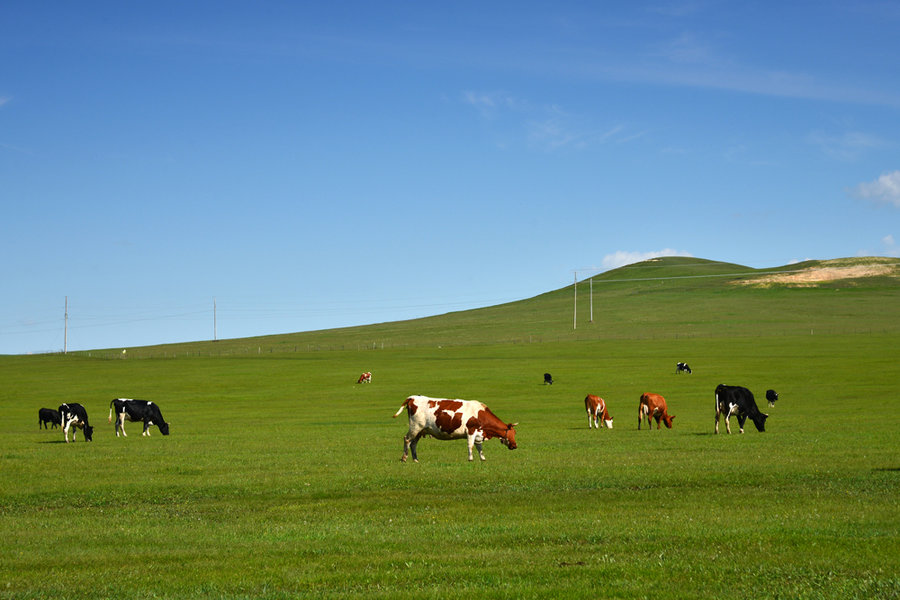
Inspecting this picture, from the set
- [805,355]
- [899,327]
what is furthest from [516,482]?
[899,327]

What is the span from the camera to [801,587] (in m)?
10.2

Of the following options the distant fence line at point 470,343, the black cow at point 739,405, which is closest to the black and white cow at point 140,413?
the black cow at point 739,405

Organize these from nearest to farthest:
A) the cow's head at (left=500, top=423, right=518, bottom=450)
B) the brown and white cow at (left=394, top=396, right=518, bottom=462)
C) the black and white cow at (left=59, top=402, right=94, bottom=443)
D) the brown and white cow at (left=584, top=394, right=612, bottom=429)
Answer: the brown and white cow at (left=394, top=396, right=518, bottom=462)
the cow's head at (left=500, top=423, right=518, bottom=450)
the black and white cow at (left=59, top=402, right=94, bottom=443)
the brown and white cow at (left=584, top=394, right=612, bottom=429)

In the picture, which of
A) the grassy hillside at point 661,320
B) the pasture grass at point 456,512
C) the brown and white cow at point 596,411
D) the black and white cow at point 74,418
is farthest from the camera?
the grassy hillside at point 661,320

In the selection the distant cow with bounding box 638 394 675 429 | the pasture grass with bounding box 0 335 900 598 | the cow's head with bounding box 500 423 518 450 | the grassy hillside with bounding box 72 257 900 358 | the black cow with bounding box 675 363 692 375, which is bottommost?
the pasture grass with bounding box 0 335 900 598

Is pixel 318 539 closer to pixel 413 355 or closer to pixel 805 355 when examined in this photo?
pixel 805 355

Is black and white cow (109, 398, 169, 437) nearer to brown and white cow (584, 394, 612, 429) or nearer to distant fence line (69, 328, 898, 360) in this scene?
brown and white cow (584, 394, 612, 429)

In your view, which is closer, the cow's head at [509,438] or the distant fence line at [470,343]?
the cow's head at [509,438]

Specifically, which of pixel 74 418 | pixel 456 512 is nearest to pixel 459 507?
pixel 456 512

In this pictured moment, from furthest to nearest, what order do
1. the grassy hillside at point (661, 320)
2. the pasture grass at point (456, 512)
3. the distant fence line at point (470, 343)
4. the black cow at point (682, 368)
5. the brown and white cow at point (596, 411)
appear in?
the grassy hillside at point (661, 320) → the distant fence line at point (470, 343) → the black cow at point (682, 368) → the brown and white cow at point (596, 411) → the pasture grass at point (456, 512)

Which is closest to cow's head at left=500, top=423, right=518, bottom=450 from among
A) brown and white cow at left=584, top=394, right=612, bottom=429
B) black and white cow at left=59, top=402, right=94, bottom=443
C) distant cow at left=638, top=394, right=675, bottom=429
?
distant cow at left=638, top=394, right=675, bottom=429

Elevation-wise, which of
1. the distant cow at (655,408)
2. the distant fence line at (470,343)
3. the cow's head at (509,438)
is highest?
the distant fence line at (470,343)

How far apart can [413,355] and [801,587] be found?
100 m

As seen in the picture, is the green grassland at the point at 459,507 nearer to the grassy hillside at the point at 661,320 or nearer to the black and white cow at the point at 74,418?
the black and white cow at the point at 74,418
